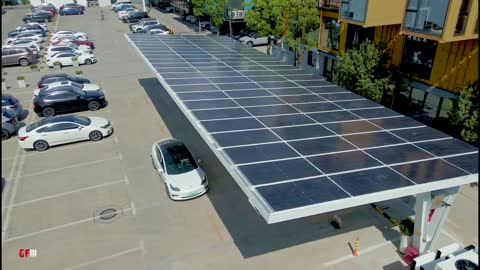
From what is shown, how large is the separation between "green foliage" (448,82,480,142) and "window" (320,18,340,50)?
12.2 metres

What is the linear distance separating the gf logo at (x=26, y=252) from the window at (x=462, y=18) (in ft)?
62.1

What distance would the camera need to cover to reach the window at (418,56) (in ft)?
62.2

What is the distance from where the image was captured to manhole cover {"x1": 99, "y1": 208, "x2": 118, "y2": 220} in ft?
46.0

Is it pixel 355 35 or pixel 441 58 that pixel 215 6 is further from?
pixel 441 58

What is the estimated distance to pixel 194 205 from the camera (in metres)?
14.8

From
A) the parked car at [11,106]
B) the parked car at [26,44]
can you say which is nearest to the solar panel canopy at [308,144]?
the parked car at [11,106]

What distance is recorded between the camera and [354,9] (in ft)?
67.6

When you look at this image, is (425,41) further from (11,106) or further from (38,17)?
(38,17)

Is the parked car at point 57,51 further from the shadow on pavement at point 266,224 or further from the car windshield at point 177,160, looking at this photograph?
the shadow on pavement at point 266,224

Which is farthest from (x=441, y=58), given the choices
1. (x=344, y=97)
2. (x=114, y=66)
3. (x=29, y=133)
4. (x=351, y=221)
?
(x=114, y=66)

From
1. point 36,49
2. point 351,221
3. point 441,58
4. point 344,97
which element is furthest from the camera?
point 36,49

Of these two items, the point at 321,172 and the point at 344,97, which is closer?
the point at 321,172

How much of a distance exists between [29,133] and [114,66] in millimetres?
18183

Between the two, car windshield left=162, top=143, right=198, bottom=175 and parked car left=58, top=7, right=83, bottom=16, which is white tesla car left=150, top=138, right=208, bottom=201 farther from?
parked car left=58, top=7, right=83, bottom=16
